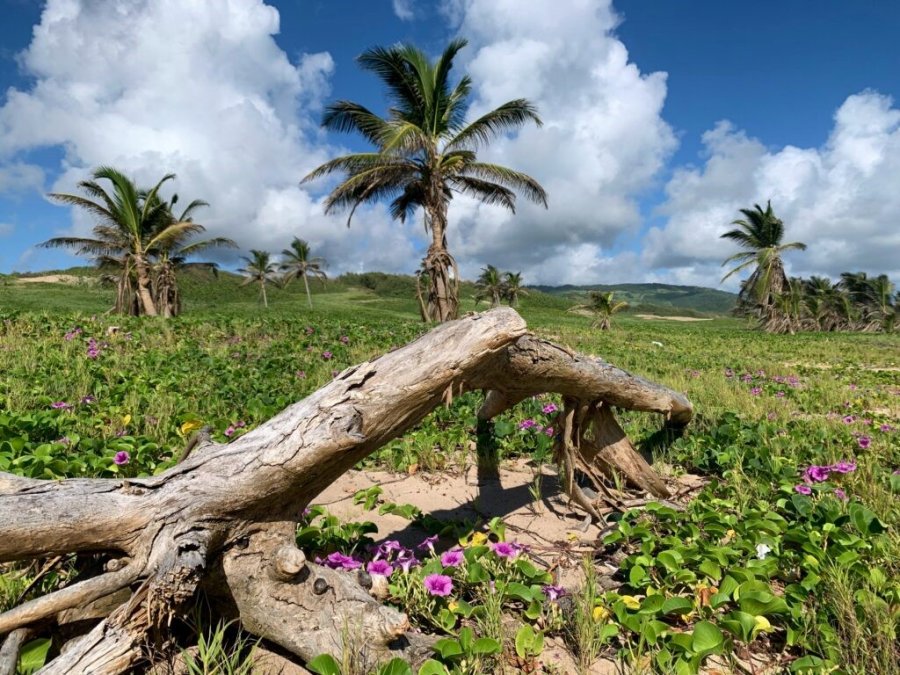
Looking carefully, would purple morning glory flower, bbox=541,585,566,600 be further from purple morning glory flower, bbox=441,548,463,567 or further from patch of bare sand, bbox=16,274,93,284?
patch of bare sand, bbox=16,274,93,284

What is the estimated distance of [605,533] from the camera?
3008 mm

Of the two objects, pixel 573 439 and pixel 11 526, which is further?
pixel 573 439

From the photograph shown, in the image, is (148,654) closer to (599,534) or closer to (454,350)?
(454,350)

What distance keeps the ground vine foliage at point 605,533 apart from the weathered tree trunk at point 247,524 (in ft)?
0.70

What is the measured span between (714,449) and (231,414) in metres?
4.59

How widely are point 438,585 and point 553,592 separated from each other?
1.85ft

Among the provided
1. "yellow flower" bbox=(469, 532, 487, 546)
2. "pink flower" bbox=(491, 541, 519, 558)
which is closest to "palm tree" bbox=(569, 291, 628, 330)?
"yellow flower" bbox=(469, 532, 487, 546)

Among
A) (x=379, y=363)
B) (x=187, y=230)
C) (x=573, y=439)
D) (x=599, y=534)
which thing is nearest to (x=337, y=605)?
(x=379, y=363)

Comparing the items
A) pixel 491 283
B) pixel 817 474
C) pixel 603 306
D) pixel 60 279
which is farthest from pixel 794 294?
pixel 60 279

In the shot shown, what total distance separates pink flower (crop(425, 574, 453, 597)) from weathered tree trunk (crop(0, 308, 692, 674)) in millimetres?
219

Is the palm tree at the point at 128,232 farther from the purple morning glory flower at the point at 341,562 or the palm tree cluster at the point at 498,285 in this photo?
the palm tree cluster at the point at 498,285

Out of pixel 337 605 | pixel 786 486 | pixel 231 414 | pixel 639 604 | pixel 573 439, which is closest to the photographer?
pixel 337 605

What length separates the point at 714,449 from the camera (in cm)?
426

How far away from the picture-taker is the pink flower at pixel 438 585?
2.15 meters
